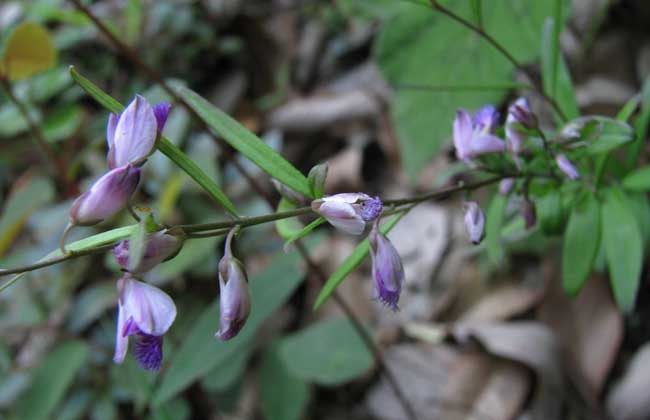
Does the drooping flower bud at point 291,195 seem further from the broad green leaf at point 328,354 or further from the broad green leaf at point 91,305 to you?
the broad green leaf at point 91,305

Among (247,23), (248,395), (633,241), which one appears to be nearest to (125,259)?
(633,241)

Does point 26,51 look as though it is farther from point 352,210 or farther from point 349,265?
point 352,210

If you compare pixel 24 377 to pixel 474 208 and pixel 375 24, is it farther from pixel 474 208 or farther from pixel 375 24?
pixel 375 24

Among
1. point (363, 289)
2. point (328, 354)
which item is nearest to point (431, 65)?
point (363, 289)

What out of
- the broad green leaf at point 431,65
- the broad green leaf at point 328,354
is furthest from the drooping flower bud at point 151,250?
the broad green leaf at point 431,65

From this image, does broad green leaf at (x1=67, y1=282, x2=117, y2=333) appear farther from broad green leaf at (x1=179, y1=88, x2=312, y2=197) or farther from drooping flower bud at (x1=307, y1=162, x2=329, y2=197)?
drooping flower bud at (x1=307, y1=162, x2=329, y2=197)

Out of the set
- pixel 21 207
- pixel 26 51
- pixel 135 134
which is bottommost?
pixel 21 207
